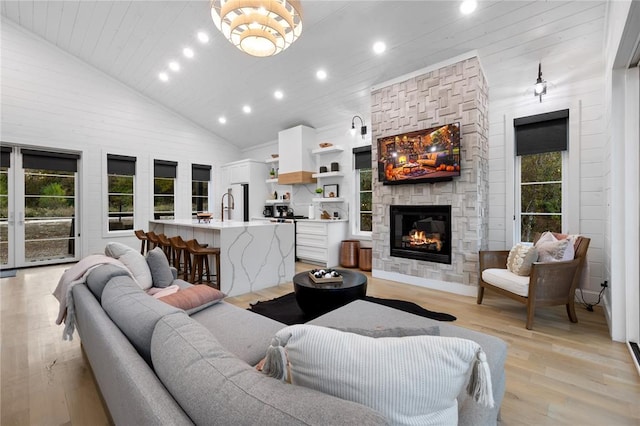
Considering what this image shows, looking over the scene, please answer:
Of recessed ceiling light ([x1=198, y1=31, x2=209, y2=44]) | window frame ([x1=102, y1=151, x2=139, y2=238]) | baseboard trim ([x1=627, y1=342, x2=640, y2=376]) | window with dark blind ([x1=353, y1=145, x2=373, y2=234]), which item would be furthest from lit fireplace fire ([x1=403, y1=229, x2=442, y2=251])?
window frame ([x1=102, y1=151, x2=139, y2=238])

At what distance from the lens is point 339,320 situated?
70.3 inches

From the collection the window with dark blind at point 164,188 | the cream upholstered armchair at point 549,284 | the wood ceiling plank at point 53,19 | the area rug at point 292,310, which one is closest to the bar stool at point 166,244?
the area rug at point 292,310

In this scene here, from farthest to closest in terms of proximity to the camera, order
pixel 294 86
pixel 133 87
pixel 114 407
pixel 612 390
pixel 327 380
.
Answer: pixel 133 87 < pixel 294 86 < pixel 612 390 < pixel 114 407 < pixel 327 380

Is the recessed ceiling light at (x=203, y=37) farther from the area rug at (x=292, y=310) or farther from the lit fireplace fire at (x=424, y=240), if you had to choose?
the lit fireplace fire at (x=424, y=240)

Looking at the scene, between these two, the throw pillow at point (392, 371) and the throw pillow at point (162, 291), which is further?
the throw pillow at point (162, 291)

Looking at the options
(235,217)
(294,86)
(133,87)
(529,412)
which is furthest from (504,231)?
(133,87)

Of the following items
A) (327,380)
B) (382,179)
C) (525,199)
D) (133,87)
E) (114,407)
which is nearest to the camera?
(327,380)

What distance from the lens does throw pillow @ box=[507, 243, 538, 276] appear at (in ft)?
9.95

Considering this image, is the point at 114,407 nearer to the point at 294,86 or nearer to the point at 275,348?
the point at 275,348

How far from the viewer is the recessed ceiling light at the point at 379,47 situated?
12.6 ft

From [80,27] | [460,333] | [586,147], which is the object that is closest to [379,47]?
[586,147]

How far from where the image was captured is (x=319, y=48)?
4.16 metres

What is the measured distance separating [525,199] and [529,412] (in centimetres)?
318

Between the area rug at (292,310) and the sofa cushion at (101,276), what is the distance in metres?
1.57
